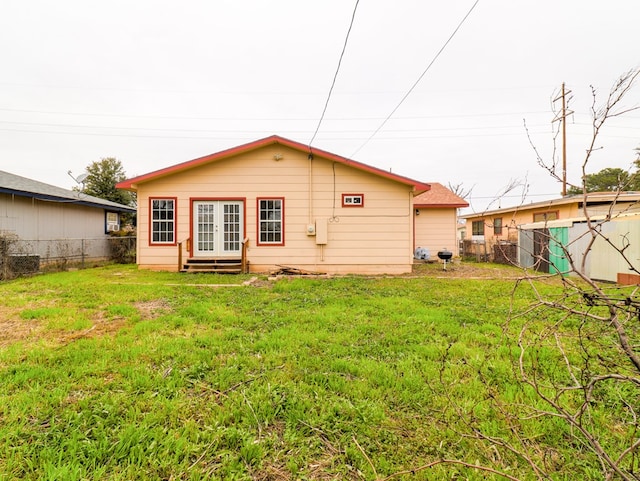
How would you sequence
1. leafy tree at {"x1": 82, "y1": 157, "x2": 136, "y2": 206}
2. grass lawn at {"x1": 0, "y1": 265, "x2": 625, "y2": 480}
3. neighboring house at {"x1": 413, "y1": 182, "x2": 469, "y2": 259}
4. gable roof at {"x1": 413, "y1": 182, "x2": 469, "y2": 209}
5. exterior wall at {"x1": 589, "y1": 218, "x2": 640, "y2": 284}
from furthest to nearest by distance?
1. leafy tree at {"x1": 82, "y1": 157, "x2": 136, "y2": 206}
2. neighboring house at {"x1": 413, "y1": 182, "x2": 469, "y2": 259}
3. gable roof at {"x1": 413, "y1": 182, "x2": 469, "y2": 209}
4. exterior wall at {"x1": 589, "y1": 218, "x2": 640, "y2": 284}
5. grass lawn at {"x1": 0, "y1": 265, "x2": 625, "y2": 480}

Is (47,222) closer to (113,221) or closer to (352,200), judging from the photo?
(113,221)

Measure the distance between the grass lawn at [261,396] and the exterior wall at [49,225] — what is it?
7.42 meters

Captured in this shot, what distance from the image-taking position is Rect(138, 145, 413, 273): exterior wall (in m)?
9.71

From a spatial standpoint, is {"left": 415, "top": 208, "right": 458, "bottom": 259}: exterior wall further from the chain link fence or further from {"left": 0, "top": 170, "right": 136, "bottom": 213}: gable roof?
{"left": 0, "top": 170, "right": 136, "bottom": 213}: gable roof

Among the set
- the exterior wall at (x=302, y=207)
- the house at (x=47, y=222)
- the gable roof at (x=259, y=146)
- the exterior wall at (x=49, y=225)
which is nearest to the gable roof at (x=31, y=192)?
the house at (x=47, y=222)

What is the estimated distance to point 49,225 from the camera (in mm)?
11539

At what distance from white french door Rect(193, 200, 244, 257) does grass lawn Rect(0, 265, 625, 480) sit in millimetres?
5086

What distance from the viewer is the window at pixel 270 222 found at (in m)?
9.78

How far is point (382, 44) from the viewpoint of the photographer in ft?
23.7

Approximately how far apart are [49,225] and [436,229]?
53.5ft

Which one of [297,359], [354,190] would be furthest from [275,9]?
[297,359]

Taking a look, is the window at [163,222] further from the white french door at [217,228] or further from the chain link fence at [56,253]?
the chain link fence at [56,253]

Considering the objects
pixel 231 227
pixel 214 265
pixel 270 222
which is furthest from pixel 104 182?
pixel 270 222

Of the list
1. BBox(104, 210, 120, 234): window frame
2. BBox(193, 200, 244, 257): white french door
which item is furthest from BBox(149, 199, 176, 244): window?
BBox(104, 210, 120, 234): window frame
